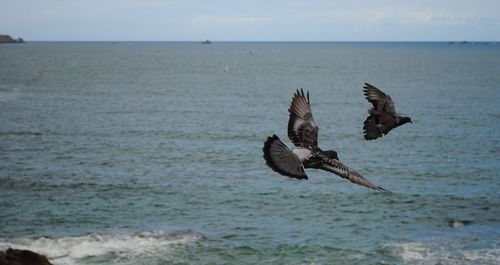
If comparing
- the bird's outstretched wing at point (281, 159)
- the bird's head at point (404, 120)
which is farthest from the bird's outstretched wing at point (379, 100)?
the bird's outstretched wing at point (281, 159)

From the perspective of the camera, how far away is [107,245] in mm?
45906

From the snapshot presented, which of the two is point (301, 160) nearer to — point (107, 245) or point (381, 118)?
point (381, 118)

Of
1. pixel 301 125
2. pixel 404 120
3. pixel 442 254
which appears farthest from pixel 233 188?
pixel 404 120

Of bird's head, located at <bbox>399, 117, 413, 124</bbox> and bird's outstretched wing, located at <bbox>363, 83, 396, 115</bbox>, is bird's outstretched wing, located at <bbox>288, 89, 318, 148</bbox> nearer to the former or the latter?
bird's outstretched wing, located at <bbox>363, 83, 396, 115</bbox>

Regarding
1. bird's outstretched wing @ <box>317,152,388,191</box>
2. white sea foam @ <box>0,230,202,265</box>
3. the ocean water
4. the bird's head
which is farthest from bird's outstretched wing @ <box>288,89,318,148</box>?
white sea foam @ <box>0,230,202,265</box>

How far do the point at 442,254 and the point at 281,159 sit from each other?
35.6 m

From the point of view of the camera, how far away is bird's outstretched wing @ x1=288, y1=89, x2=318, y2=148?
47.3 ft

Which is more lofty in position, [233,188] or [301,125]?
[301,125]

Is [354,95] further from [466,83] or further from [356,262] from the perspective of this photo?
[356,262]

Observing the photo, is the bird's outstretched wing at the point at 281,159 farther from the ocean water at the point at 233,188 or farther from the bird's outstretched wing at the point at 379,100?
the ocean water at the point at 233,188

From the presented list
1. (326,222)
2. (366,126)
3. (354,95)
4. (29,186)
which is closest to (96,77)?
(354,95)

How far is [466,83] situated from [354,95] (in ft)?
138

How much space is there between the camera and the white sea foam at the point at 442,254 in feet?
144

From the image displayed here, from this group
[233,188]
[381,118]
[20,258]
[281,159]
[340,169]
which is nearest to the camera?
[340,169]
